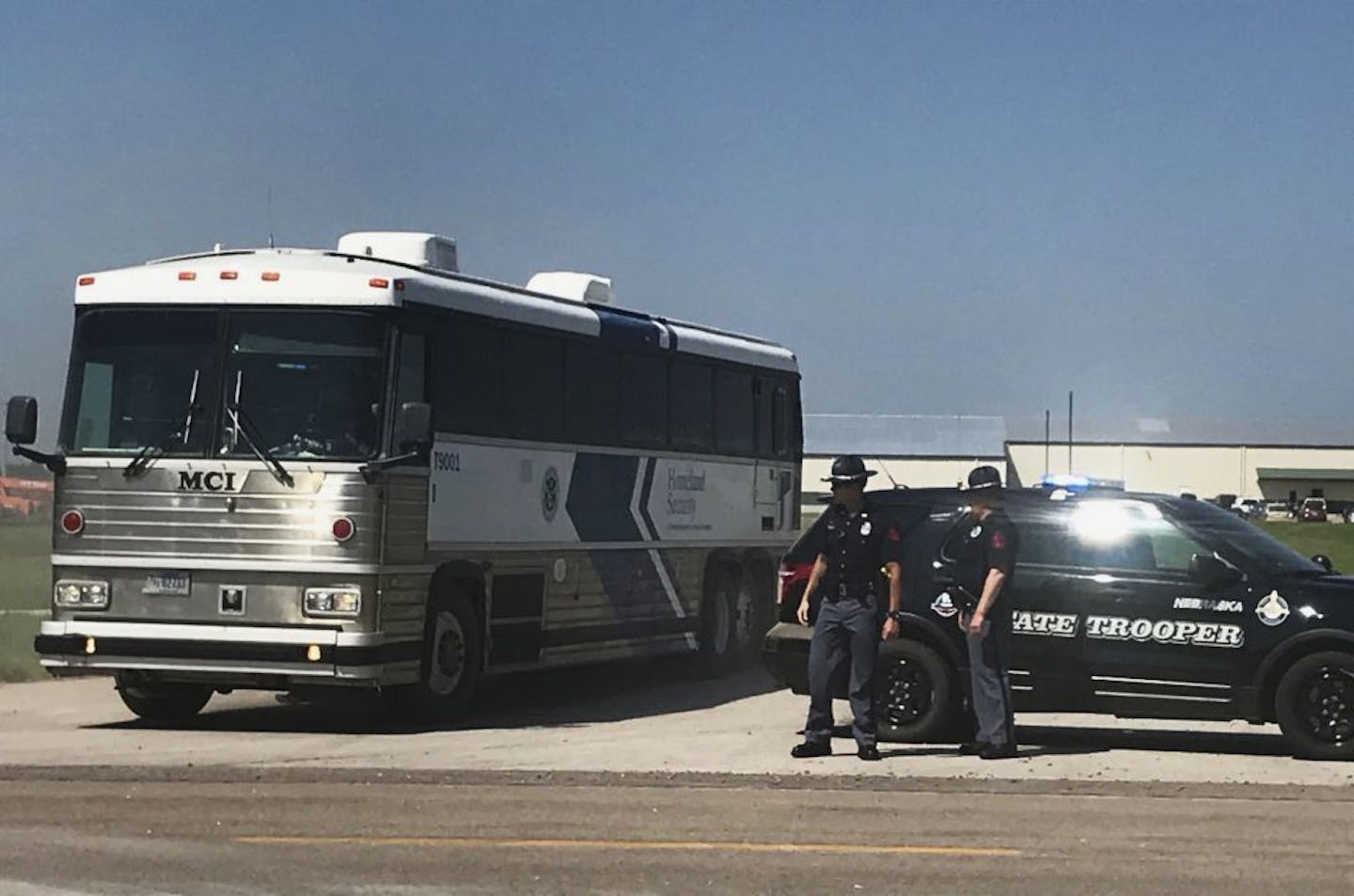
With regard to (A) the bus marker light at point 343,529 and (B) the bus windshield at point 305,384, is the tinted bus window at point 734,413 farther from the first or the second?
(A) the bus marker light at point 343,529

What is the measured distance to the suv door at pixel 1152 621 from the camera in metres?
15.1

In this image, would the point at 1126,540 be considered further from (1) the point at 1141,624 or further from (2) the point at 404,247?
(2) the point at 404,247

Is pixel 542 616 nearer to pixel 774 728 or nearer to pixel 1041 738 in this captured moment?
pixel 774 728

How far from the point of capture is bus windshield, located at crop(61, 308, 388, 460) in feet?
51.6

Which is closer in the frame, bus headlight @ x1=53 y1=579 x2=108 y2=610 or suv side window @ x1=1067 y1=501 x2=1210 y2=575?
suv side window @ x1=1067 y1=501 x2=1210 y2=575

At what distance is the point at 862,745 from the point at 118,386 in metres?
5.73

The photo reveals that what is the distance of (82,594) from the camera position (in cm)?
1598

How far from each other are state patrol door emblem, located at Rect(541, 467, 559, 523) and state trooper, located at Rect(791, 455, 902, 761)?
12.7 ft

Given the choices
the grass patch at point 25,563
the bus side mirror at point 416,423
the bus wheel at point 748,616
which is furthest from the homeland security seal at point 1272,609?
the grass patch at point 25,563

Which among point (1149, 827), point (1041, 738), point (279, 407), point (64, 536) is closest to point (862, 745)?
point (1041, 738)

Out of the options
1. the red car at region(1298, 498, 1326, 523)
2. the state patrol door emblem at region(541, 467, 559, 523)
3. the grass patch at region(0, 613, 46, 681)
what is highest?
the red car at region(1298, 498, 1326, 523)

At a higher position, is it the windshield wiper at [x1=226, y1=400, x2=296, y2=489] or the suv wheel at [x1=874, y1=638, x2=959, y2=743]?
the windshield wiper at [x1=226, y1=400, x2=296, y2=489]

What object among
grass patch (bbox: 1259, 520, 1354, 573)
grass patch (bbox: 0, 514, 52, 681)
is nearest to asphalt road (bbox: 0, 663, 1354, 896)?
grass patch (bbox: 0, 514, 52, 681)

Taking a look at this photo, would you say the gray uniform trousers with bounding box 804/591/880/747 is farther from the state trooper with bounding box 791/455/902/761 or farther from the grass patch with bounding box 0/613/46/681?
the grass patch with bounding box 0/613/46/681
